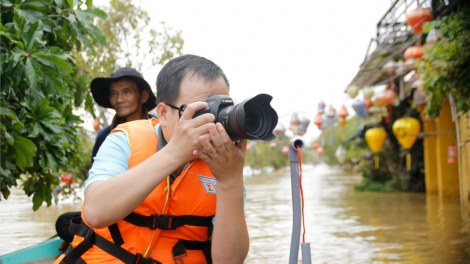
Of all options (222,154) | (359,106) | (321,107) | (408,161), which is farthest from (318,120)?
(222,154)

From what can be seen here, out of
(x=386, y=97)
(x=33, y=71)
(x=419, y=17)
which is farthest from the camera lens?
(x=386, y=97)

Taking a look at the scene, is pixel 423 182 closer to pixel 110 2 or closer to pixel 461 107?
pixel 461 107

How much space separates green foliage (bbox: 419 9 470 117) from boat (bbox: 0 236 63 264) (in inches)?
173

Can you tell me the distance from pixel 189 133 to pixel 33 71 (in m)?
0.79

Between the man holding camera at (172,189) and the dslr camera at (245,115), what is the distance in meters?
0.03

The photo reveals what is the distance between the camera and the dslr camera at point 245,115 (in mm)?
1200

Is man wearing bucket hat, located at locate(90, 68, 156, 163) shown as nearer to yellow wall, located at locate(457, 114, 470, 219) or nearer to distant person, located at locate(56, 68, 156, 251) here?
distant person, located at locate(56, 68, 156, 251)

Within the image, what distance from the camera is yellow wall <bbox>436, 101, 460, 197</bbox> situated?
10.3 m

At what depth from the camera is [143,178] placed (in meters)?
1.20

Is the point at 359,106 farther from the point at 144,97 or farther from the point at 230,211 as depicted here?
the point at 230,211

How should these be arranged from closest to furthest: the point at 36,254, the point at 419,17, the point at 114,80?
the point at 36,254, the point at 114,80, the point at 419,17

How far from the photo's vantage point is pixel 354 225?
6.76 m

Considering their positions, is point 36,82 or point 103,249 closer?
point 103,249

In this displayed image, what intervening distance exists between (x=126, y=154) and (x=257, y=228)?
543 centimetres
